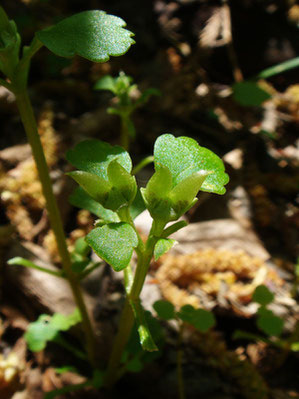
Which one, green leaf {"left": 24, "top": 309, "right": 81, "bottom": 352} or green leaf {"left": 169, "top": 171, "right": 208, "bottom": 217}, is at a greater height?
green leaf {"left": 169, "top": 171, "right": 208, "bottom": 217}

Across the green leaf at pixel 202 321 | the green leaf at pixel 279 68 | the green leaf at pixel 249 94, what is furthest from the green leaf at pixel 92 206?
the green leaf at pixel 279 68

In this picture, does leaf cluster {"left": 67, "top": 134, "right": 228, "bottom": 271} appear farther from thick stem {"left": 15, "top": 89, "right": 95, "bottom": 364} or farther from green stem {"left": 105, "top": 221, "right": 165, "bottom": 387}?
thick stem {"left": 15, "top": 89, "right": 95, "bottom": 364}

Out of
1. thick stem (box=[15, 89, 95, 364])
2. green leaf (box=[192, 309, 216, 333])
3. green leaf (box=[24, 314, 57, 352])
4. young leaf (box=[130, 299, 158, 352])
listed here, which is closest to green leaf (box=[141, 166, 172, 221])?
young leaf (box=[130, 299, 158, 352])

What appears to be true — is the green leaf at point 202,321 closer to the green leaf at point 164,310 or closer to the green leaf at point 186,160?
the green leaf at point 164,310

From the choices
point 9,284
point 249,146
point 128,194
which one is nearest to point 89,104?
point 249,146

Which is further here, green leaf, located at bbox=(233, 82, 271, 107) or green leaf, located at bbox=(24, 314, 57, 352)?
green leaf, located at bbox=(233, 82, 271, 107)

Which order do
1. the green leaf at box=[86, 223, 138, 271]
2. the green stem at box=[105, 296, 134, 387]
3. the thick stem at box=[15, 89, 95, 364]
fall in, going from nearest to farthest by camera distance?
the green leaf at box=[86, 223, 138, 271] → the thick stem at box=[15, 89, 95, 364] → the green stem at box=[105, 296, 134, 387]

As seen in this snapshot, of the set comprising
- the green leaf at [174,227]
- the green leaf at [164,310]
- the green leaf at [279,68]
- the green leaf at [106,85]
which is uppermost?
the green leaf at [106,85]

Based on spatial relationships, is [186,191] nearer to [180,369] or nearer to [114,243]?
[114,243]
